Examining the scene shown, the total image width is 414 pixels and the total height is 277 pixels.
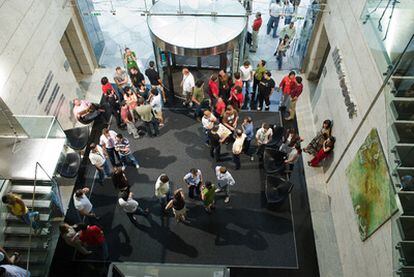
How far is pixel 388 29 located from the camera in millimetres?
6594

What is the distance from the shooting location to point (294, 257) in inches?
325

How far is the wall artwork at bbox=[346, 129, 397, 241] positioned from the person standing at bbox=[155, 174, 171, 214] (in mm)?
4244

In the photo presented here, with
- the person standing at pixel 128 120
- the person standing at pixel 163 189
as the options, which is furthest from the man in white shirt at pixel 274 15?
the person standing at pixel 163 189

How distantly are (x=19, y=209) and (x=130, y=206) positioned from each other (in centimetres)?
233

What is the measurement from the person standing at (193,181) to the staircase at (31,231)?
3.22 m

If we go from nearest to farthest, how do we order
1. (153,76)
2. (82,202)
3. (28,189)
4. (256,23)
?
(82,202) < (28,189) < (153,76) < (256,23)

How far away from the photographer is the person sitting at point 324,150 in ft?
29.3

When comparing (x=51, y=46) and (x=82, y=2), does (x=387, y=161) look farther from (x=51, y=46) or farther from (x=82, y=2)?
(x=82, y=2)

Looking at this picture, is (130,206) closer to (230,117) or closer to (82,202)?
(82,202)

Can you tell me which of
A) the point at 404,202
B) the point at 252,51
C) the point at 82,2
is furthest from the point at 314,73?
the point at 82,2

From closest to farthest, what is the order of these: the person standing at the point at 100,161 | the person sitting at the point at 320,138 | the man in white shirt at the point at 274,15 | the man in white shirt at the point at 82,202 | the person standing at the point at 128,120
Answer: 1. the man in white shirt at the point at 82,202
2. the person standing at the point at 100,161
3. the person sitting at the point at 320,138
4. the person standing at the point at 128,120
5. the man in white shirt at the point at 274,15

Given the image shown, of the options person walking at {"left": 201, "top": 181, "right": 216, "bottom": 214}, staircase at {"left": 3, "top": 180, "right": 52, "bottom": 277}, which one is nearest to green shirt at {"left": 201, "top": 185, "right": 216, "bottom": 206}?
person walking at {"left": 201, "top": 181, "right": 216, "bottom": 214}

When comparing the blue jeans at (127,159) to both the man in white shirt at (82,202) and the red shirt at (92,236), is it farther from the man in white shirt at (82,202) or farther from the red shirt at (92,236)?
the red shirt at (92,236)

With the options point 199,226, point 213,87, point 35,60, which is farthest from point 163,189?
point 35,60
